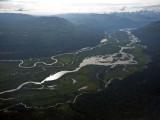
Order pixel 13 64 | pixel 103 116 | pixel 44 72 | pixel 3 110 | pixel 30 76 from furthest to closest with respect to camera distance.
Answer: pixel 13 64 < pixel 44 72 < pixel 30 76 < pixel 3 110 < pixel 103 116

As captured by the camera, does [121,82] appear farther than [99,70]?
No

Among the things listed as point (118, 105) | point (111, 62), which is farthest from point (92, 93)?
point (111, 62)

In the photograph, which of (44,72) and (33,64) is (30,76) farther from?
(33,64)

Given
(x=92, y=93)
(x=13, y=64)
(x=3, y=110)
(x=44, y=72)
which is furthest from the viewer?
(x=13, y=64)

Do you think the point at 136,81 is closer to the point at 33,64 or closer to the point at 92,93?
the point at 92,93

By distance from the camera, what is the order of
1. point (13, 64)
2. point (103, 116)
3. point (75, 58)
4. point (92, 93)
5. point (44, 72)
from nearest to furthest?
point (103, 116)
point (92, 93)
point (44, 72)
point (13, 64)
point (75, 58)

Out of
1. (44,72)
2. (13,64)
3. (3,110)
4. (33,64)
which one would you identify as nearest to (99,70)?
(44,72)

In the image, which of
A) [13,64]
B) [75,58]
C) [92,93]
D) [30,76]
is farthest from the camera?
[75,58]

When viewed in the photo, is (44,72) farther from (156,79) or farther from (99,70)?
(156,79)

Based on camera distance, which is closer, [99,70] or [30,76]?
[30,76]
